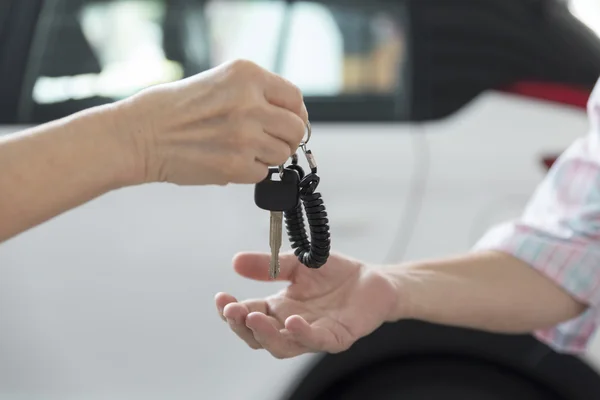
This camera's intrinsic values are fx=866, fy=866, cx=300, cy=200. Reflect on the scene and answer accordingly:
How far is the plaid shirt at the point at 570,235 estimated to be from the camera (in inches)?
52.6

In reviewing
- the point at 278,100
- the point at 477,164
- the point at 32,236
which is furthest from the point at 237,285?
the point at 278,100

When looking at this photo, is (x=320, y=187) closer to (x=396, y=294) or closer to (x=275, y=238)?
(x=396, y=294)

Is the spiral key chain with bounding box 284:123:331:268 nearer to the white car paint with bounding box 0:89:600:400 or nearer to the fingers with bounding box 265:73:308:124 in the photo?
the fingers with bounding box 265:73:308:124

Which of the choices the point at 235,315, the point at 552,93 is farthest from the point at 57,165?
the point at 552,93

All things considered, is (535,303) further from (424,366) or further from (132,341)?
(132,341)

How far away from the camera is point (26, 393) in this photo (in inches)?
72.3

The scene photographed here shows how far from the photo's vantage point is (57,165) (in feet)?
3.03

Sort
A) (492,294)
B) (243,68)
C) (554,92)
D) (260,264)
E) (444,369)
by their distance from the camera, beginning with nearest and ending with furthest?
1. (243,68)
2. (260,264)
3. (492,294)
4. (554,92)
5. (444,369)

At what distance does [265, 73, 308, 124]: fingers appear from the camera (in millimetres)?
938

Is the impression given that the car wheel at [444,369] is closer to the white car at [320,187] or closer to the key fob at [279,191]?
the white car at [320,187]

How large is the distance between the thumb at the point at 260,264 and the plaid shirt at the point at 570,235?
386 millimetres

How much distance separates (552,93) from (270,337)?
1.03 meters

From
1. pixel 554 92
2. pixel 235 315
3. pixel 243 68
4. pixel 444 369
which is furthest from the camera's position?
pixel 444 369

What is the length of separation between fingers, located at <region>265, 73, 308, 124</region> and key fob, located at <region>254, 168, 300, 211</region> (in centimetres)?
8
